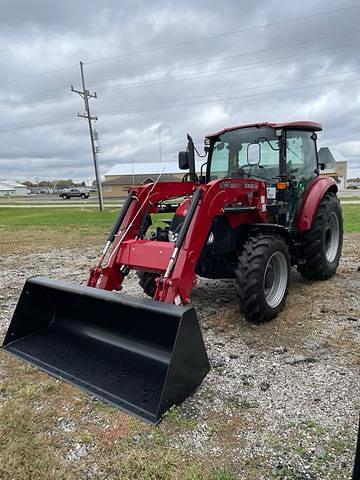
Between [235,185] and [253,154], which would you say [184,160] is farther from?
[235,185]

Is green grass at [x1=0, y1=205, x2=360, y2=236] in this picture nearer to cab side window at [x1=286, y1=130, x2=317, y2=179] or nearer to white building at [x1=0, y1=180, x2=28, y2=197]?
cab side window at [x1=286, y1=130, x2=317, y2=179]

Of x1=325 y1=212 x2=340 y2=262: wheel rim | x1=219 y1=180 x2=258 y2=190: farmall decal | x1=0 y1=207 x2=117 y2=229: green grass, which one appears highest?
x1=219 y1=180 x2=258 y2=190: farmall decal

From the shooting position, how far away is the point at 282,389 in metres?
3.14

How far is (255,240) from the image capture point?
4309 millimetres

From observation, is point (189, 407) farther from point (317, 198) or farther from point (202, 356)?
point (317, 198)

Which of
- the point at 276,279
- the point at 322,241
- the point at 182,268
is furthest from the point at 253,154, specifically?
the point at 182,268

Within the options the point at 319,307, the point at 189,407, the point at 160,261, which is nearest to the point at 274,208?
the point at 319,307

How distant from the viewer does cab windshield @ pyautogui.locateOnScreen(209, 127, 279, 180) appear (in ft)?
17.0

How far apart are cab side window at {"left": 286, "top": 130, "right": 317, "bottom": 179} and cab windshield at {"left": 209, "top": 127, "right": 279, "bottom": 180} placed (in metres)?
0.23

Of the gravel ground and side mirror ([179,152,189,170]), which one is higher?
side mirror ([179,152,189,170])

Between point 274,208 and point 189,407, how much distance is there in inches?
118

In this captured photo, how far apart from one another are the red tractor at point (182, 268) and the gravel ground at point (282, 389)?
25 cm

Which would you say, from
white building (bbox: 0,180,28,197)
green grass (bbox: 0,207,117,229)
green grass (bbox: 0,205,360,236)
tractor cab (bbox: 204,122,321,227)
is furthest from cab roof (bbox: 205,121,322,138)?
white building (bbox: 0,180,28,197)

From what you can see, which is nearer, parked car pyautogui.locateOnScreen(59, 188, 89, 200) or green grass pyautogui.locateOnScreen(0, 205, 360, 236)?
green grass pyautogui.locateOnScreen(0, 205, 360, 236)
